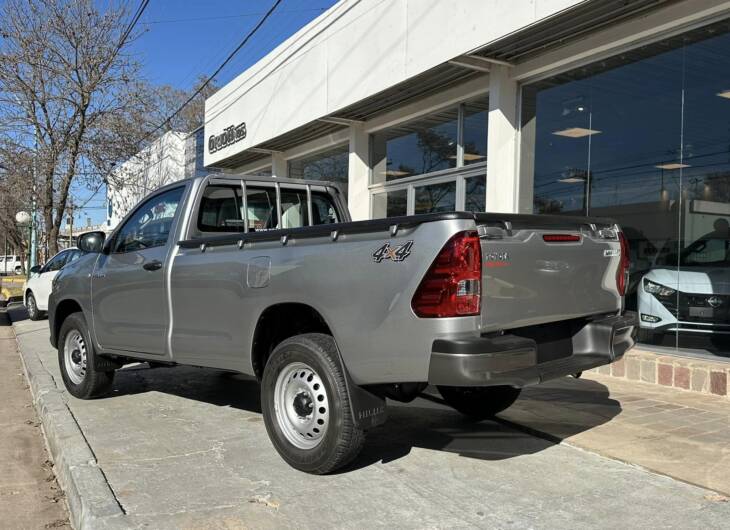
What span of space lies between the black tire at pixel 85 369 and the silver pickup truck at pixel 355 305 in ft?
1.46

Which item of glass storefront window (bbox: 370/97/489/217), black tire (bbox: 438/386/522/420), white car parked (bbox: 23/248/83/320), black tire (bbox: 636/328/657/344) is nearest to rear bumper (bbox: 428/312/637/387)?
black tire (bbox: 438/386/522/420)

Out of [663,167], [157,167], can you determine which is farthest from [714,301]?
[157,167]

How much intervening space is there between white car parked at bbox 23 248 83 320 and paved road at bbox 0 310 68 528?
749 centimetres

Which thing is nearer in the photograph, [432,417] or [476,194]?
[432,417]

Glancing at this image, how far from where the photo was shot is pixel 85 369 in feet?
20.1

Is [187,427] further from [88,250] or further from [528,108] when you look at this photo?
[528,108]

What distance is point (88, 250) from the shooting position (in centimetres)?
609

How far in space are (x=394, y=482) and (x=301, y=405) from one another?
77cm

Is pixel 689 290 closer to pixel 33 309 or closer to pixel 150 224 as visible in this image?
pixel 150 224

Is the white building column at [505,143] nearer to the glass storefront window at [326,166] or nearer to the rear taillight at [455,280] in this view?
the glass storefront window at [326,166]

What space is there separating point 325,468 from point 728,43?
19.3 ft

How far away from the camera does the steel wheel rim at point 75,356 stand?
621 cm

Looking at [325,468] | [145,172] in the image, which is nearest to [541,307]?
[325,468]

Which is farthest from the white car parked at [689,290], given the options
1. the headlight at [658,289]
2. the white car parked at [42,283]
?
the white car parked at [42,283]
